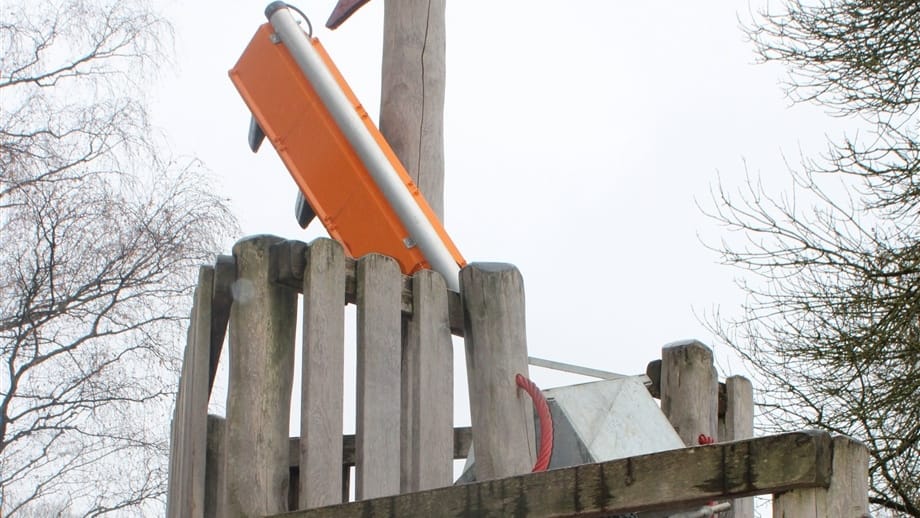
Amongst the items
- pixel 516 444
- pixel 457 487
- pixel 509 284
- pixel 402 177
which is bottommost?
pixel 457 487

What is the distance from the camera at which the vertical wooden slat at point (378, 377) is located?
3.13 meters

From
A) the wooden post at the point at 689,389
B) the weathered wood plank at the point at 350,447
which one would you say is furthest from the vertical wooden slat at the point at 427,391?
the wooden post at the point at 689,389

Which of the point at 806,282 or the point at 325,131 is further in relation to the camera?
the point at 806,282

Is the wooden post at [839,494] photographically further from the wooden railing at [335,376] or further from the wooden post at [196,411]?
the wooden post at [196,411]

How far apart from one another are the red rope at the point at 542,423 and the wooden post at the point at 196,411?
0.78 metres

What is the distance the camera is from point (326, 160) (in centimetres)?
428

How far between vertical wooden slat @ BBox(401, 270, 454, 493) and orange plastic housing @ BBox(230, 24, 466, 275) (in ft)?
1.97

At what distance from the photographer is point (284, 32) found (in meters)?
4.38

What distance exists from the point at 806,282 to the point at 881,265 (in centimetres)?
49

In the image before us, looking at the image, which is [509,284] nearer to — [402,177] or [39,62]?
[402,177]

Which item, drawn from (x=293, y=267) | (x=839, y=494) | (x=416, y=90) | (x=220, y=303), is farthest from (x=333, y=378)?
(x=416, y=90)

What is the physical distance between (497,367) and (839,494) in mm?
1556

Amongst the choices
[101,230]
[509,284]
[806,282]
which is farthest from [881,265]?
[509,284]

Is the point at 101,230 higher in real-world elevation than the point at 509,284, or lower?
higher
